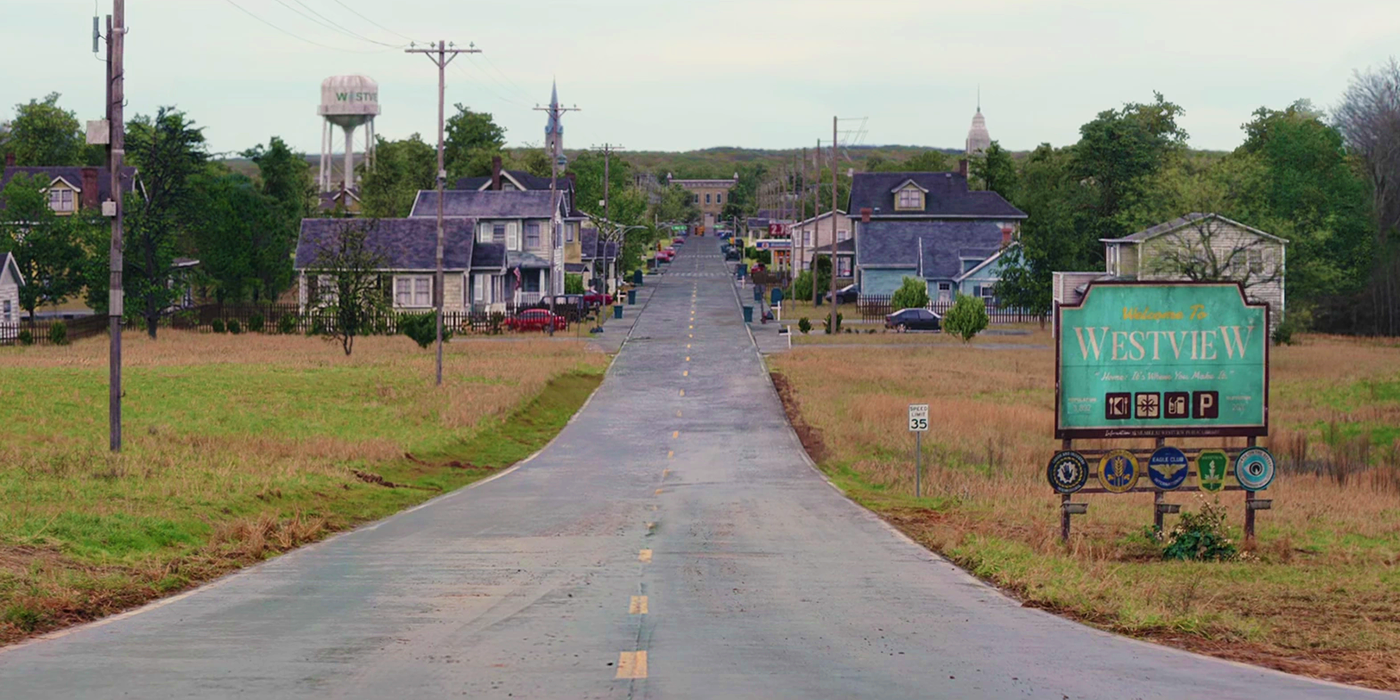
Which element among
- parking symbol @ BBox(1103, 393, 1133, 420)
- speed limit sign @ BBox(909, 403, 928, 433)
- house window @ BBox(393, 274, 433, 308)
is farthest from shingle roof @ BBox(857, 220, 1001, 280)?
parking symbol @ BBox(1103, 393, 1133, 420)

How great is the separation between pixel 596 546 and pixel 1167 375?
9.37 metres

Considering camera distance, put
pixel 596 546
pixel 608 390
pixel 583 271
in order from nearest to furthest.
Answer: pixel 596 546
pixel 608 390
pixel 583 271

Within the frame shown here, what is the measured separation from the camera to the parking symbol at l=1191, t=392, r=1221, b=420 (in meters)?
22.5

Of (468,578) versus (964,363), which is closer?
(468,578)

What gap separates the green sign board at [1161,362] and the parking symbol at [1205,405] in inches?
0.6

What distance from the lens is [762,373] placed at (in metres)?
60.2

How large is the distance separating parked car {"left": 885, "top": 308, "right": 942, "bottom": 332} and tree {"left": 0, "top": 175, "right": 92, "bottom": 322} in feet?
152

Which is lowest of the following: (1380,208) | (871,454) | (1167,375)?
(871,454)

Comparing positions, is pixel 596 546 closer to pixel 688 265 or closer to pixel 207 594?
pixel 207 594

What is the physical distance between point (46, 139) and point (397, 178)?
3728 cm

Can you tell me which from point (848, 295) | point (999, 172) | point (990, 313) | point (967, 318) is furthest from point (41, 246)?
point (999, 172)

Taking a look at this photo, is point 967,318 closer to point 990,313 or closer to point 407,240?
point 990,313

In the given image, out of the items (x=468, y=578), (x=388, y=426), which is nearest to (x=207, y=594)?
(x=468, y=578)

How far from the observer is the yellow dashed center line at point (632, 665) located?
454 inches
